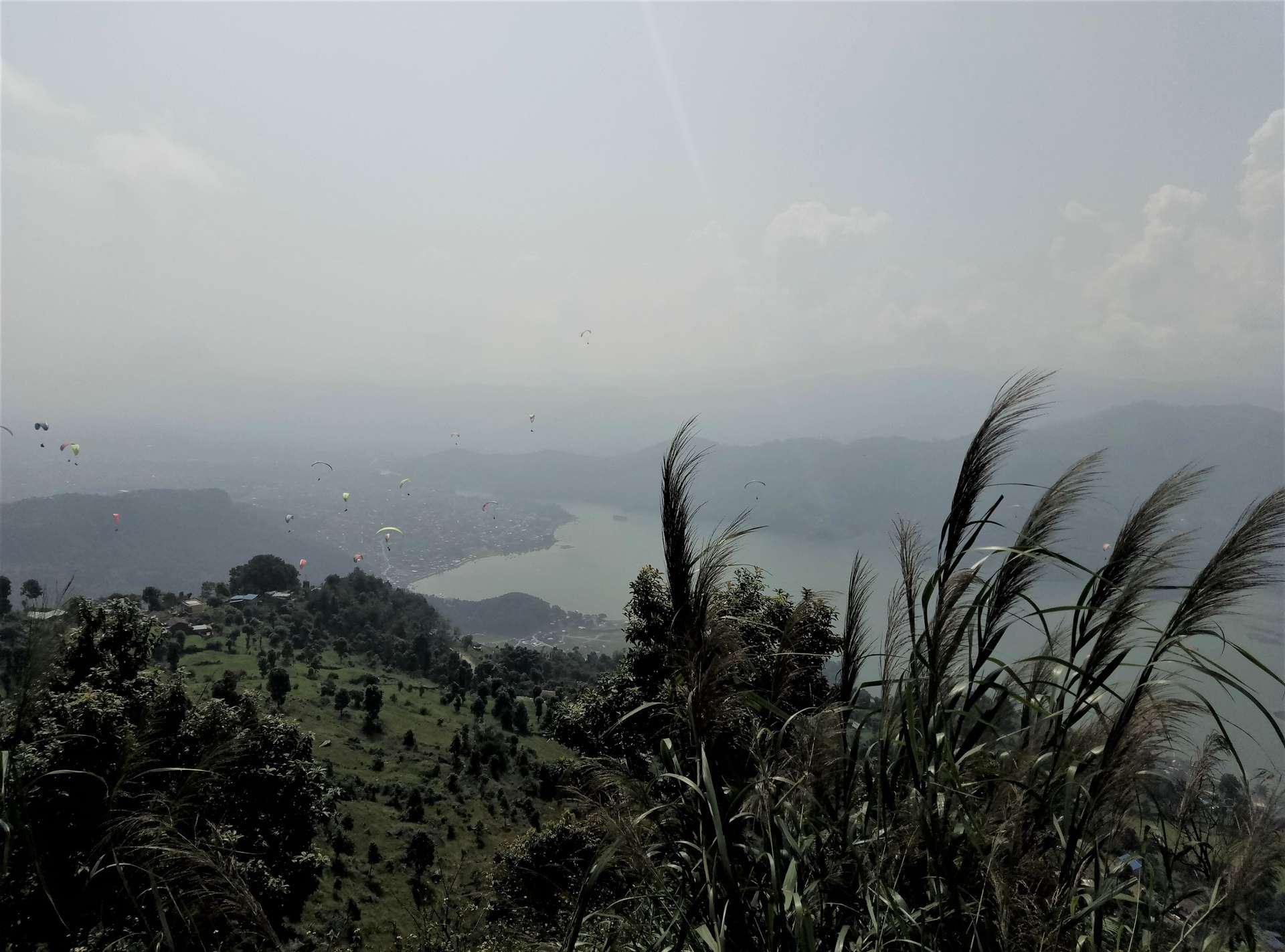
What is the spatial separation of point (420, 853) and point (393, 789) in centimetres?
498

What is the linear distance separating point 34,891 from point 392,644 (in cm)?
4666

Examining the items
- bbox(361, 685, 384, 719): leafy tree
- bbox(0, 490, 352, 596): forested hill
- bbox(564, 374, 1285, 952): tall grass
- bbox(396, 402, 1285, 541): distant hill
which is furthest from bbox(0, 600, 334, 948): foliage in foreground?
bbox(396, 402, 1285, 541): distant hill

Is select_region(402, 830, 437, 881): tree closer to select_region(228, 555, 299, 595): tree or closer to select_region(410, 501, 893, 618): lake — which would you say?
select_region(228, 555, 299, 595): tree

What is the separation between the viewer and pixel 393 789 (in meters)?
22.1

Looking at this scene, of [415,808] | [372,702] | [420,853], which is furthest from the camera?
[372,702]

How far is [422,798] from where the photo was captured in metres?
21.2

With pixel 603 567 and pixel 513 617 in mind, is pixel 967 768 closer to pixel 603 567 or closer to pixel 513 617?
pixel 513 617

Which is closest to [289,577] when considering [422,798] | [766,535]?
[422,798]

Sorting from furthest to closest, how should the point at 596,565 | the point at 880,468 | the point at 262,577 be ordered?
1. the point at 880,468
2. the point at 596,565
3. the point at 262,577

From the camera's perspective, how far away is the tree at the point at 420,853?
1739 centimetres

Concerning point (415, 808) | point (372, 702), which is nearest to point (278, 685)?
point (372, 702)

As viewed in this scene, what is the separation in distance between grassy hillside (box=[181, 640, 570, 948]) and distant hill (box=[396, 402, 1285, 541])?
80282mm

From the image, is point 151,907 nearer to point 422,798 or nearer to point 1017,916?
point 1017,916

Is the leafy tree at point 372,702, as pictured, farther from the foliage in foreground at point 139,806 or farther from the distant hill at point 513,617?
the distant hill at point 513,617
